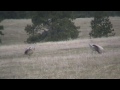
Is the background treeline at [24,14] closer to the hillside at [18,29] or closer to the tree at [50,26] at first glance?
the tree at [50,26]

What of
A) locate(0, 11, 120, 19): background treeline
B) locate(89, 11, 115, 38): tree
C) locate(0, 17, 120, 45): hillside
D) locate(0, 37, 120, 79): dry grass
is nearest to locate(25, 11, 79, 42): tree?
locate(0, 11, 120, 19): background treeline

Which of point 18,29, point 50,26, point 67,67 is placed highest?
point 18,29

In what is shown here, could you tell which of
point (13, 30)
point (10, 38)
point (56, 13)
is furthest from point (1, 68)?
point (13, 30)

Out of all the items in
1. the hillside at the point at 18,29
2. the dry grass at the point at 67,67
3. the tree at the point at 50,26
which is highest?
the hillside at the point at 18,29

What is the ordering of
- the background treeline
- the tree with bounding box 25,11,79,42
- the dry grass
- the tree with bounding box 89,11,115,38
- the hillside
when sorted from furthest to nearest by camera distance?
the hillside < the tree with bounding box 89,11,115,38 < the tree with bounding box 25,11,79,42 < the background treeline < the dry grass

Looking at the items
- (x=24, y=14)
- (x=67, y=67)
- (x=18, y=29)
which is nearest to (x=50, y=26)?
(x=24, y=14)

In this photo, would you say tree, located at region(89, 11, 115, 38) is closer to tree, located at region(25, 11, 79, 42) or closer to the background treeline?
the background treeline

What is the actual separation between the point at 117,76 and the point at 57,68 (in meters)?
2.73

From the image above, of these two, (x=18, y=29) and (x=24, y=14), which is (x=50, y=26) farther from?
(x=18, y=29)

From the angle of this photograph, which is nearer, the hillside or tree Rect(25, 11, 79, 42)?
tree Rect(25, 11, 79, 42)

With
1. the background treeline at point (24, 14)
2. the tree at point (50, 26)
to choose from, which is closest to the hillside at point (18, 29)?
the background treeline at point (24, 14)
